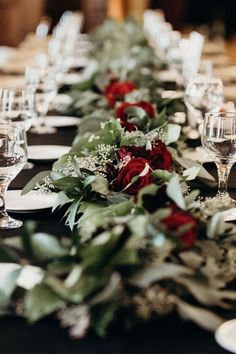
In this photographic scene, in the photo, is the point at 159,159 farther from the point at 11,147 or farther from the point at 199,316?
the point at 199,316

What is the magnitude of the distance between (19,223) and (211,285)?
774 millimetres

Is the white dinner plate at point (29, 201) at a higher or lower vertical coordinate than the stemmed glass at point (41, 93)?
higher

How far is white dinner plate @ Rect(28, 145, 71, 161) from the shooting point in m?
2.75

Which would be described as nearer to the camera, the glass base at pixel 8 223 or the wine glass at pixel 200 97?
the glass base at pixel 8 223

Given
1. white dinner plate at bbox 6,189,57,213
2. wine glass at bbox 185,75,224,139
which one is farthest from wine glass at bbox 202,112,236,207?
wine glass at bbox 185,75,224,139

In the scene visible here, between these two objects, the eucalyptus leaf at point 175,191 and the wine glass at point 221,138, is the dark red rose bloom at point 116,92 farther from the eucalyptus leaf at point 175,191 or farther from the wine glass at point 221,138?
the eucalyptus leaf at point 175,191

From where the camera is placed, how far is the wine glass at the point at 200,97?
314 cm

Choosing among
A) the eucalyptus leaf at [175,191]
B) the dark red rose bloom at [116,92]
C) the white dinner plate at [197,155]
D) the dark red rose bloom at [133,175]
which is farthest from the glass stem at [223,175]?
the dark red rose bloom at [116,92]

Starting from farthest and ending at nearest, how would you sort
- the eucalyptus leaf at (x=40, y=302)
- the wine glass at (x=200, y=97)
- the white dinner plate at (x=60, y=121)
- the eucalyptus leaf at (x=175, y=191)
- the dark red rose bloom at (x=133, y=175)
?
1. the white dinner plate at (x=60, y=121)
2. the wine glass at (x=200, y=97)
3. the dark red rose bloom at (x=133, y=175)
4. the eucalyptus leaf at (x=175, y=191)
5. the eucalyptus leaf at (x=40, y=302)

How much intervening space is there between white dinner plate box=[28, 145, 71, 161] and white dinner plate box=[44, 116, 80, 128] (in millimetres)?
575

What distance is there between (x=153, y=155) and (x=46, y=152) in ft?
3.28

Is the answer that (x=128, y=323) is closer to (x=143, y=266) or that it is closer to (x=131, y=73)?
(x=143, y=266)

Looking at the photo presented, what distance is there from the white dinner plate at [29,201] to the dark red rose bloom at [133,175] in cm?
32

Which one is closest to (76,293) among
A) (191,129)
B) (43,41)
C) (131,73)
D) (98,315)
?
(98,315)
